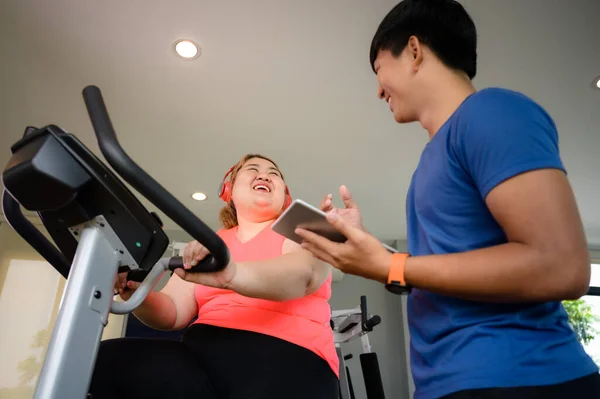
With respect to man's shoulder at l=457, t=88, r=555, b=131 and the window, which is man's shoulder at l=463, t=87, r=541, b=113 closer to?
man's shoulder at l=457, t=88, r=555, b=131

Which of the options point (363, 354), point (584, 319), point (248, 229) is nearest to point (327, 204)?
point (248, 229)

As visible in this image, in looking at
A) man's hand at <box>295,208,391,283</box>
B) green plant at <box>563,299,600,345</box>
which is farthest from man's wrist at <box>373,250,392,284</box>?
green plant at <box>563,299,600,345</box>

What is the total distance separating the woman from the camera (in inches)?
38.3

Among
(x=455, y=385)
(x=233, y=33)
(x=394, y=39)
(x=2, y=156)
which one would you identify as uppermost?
(x=2, y=156)

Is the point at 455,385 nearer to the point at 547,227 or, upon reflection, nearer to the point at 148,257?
the point at 547,227

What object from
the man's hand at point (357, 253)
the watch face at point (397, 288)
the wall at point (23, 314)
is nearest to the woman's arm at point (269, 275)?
the man's hand at point (357, 253)

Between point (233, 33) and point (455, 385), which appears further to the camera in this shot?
point (233, 33)

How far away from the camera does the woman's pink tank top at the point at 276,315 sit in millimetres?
1101

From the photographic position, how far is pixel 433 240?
0.83 m

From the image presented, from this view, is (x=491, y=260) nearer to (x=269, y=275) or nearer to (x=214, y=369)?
(x=269, y=275)

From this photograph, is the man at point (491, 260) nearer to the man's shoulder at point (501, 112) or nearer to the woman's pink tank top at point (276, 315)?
the man's shoulder at point (501, 112)

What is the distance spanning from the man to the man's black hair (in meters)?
0.24

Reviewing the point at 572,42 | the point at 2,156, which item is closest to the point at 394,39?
the point at 572,42

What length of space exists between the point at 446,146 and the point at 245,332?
668mm
